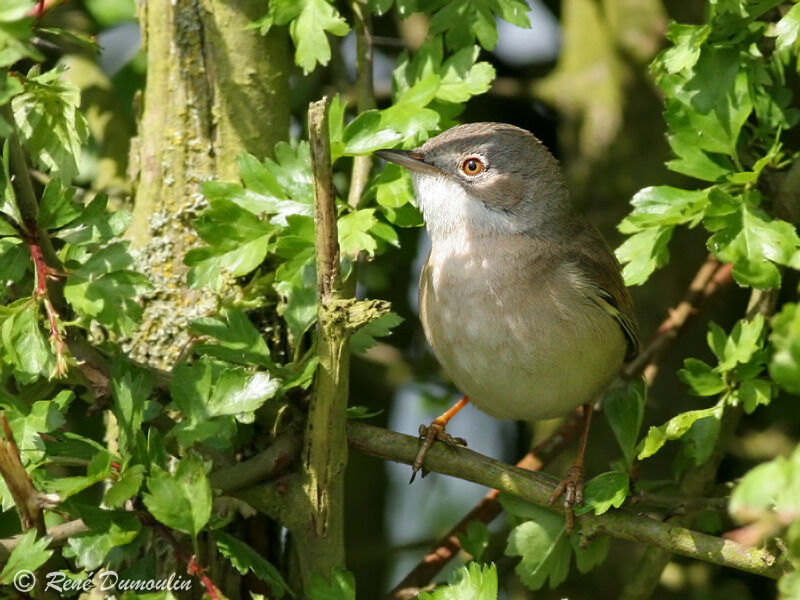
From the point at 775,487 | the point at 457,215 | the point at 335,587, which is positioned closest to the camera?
the point at 775,487

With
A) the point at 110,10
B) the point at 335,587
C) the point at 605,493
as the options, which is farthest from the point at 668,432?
the point at 110,10

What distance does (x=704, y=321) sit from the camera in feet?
17.1

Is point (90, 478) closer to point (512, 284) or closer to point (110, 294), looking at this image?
point (110, 294)

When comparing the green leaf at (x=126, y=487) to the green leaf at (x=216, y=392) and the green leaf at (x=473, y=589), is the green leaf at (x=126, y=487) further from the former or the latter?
the green leaf at (x=473, y=589)

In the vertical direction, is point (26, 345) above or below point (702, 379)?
above

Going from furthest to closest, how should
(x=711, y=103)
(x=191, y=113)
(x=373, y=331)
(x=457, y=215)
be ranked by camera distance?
1. (x=457, y=215)
2. (x=191, y=113)
3. (x=373, y=331)
4. (x=711, y=103)

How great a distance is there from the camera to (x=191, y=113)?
12.1 feet

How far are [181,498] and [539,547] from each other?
1394 mm

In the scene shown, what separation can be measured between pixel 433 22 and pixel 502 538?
8.29 ft

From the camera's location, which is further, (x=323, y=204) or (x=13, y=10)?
(x=323, y=204)

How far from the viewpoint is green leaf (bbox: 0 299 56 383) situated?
2682 mm

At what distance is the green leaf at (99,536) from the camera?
8.17 feet

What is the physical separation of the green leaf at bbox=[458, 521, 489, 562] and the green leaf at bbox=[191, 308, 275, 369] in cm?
106

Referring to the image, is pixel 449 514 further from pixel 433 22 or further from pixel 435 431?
pixel 433 22
